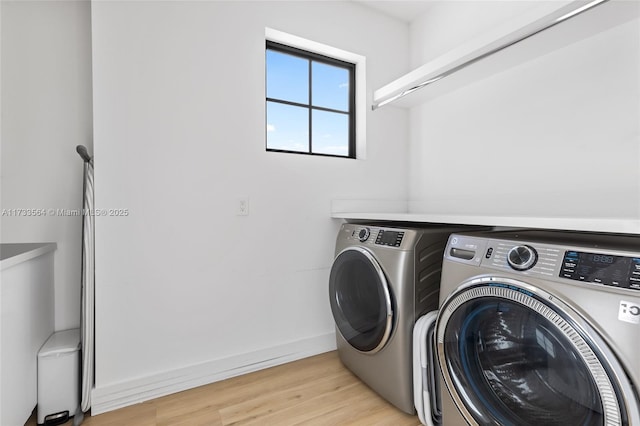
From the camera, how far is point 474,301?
105 centimetres

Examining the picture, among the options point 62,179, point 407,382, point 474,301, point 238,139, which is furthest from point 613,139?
point 62,179

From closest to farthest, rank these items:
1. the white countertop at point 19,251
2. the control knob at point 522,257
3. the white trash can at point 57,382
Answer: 1. the control knob at point 522,257
2. the white countertop at point 19,251
3. the white trash can at point 57,382

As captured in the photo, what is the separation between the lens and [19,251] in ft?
4.17

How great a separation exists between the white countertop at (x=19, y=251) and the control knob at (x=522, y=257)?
169 centimetres

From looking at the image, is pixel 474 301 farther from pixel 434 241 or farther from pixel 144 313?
pixel 144 313

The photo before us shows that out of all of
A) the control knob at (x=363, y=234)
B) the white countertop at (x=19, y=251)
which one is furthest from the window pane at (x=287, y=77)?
the white countertop at (x=19, y=251)

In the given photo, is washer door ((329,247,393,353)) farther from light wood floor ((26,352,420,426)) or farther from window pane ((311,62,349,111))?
window pane ((311,62,349,111))

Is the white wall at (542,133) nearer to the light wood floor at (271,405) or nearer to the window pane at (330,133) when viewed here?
the window pane at (330,133)

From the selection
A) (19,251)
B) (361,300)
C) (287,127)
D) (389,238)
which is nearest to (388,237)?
(389,238)

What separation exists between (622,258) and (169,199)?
1.79 metres

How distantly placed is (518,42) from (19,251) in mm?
2344

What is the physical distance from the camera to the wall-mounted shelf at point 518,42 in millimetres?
1232

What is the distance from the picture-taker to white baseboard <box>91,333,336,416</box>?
1509mm

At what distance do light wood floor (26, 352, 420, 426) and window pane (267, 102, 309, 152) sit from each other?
144 cm
